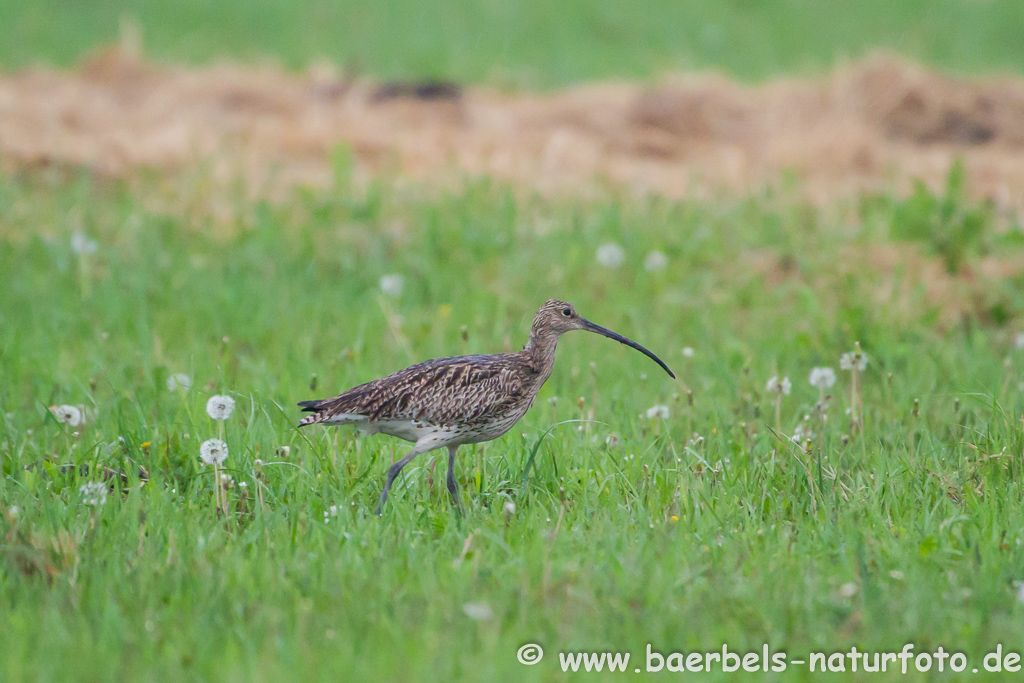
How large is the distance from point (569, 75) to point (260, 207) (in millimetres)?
9242

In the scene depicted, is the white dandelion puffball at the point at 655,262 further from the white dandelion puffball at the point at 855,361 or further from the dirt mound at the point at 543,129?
the white dandelion puffball at the point at 855,361

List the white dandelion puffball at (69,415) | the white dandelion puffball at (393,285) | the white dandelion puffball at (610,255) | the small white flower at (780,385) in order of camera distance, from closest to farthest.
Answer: the white dandelion puffball at (69,415) < the small white flower at (780,385) < the white dandelion puffball at (393,285) < the white dandelion puffball at (610,255)

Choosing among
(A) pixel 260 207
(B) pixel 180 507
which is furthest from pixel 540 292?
(B) pixel 180 507

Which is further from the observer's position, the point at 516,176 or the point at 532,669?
the point at 516,176

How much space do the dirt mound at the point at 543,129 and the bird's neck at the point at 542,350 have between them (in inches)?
268

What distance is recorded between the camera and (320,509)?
5.04m

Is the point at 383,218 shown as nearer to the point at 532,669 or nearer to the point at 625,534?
the point at 625,534

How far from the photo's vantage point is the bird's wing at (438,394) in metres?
5.17

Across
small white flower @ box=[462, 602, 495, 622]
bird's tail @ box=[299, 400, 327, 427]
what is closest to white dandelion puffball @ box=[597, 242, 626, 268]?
bird's tail @ box=[299, 400, 327, 427]

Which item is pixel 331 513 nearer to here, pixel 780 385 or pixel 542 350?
pixel 542 350

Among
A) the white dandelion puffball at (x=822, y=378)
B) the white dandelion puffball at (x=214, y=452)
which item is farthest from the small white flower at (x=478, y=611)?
the white dandelion puffball at (x=822, y=378)

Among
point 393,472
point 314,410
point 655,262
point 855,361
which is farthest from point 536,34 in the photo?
point 393,472

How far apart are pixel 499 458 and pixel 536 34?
1767 centimetres

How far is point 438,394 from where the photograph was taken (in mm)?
5215
